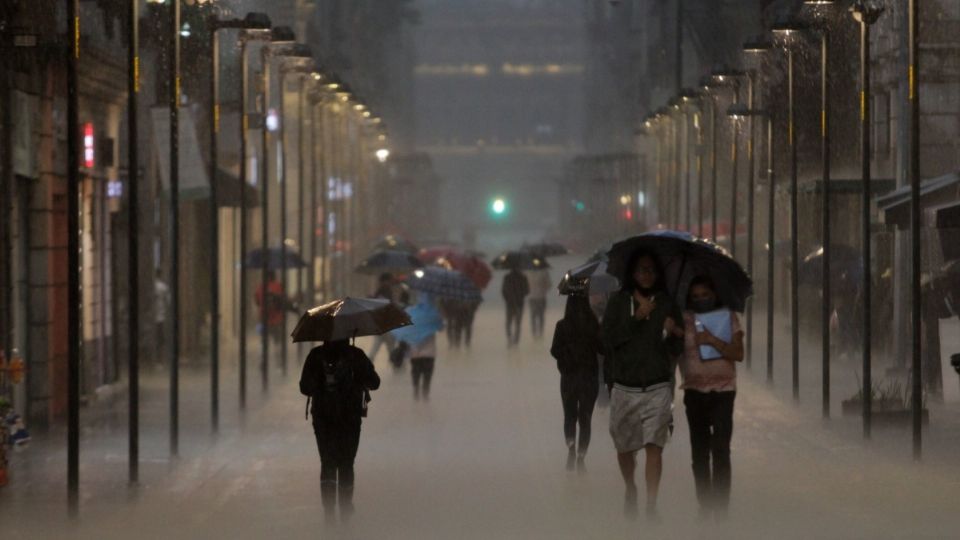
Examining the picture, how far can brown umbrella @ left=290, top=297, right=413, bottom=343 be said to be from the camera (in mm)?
18125

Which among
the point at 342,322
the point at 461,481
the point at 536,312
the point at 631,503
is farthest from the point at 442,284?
the point at 631,503

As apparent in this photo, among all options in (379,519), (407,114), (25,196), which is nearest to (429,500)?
(379,519)

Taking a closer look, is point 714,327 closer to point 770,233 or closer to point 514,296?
point 770,233

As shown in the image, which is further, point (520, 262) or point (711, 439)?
point (520, 262)

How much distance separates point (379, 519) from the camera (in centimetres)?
1858

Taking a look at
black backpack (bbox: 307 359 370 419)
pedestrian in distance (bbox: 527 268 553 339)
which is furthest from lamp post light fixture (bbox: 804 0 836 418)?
pedestrian in distance (bbox: 527 268 553 339)

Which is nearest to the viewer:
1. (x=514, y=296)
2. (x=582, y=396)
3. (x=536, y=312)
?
(x=582, y=396)

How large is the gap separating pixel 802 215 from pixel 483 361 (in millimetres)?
17187

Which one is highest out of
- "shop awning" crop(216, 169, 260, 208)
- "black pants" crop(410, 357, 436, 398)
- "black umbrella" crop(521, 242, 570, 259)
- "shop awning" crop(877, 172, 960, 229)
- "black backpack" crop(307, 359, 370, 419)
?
"shop awning" crop(216, 169, 260, 208)

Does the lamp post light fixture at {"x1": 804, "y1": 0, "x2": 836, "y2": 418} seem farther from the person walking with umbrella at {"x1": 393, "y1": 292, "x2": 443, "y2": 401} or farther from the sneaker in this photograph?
the sneaker

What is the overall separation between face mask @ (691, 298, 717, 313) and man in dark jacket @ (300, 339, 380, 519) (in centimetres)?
269

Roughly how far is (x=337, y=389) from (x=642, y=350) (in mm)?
2543

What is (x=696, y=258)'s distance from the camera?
17.8 metres

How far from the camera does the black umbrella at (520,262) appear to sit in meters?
53.1
